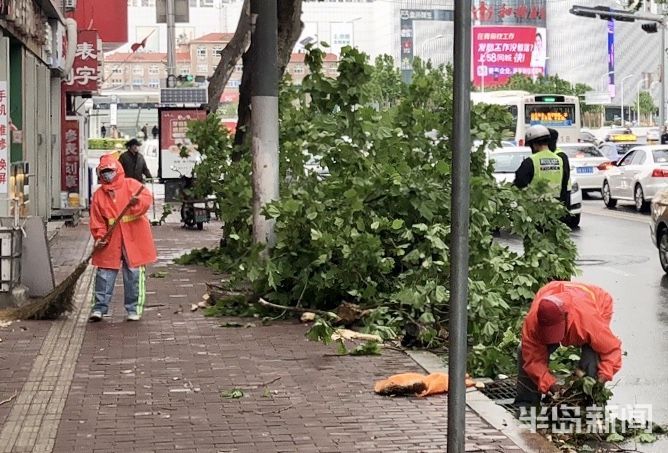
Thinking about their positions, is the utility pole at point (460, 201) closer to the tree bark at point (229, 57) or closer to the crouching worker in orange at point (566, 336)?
the crouching worker in orange at point (566, 336)

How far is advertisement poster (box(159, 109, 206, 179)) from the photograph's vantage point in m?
28.3

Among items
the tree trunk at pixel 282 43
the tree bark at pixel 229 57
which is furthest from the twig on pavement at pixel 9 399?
the tree bark at pixel 229 57

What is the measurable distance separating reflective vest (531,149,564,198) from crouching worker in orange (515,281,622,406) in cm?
459

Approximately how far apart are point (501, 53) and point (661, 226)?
95.8 metres

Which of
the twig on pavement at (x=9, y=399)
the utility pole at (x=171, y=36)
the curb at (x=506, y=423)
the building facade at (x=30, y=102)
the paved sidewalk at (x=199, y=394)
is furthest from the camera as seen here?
the utility pole at (x=171, y=36)

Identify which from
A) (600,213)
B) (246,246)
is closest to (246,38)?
(246,246)

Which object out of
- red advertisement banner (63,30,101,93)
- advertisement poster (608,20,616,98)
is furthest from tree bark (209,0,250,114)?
advertisement poster (608,20,616,98)

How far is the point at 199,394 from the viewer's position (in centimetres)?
859

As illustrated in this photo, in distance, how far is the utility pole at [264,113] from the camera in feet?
43.3

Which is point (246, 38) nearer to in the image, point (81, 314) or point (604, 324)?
point (81, 314)

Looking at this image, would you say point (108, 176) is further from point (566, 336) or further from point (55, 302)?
point (566, 336)

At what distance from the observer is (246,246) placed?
49.0 feet

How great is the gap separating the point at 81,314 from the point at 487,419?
5978 millimetres

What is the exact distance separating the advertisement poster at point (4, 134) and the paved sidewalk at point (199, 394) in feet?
17.1
